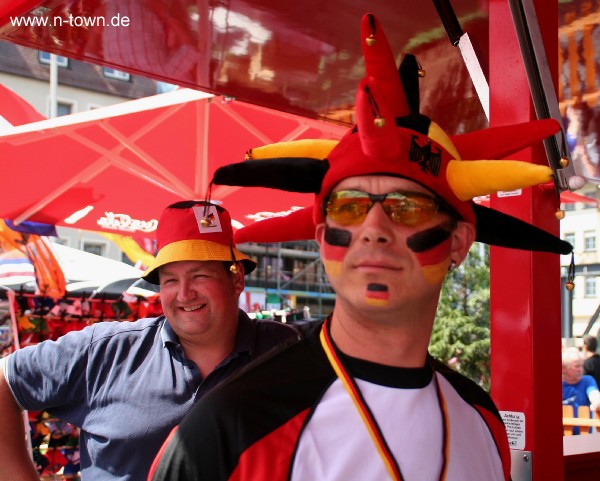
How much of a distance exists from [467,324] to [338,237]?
1633 centimetres

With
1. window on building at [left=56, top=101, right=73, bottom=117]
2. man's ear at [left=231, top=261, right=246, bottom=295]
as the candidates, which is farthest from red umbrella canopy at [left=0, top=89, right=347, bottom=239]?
window on building at [left=56, top=101, right=73, bottom=117]

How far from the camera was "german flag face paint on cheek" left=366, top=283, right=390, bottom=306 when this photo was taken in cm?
156

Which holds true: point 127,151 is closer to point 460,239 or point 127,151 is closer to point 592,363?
point 460,239

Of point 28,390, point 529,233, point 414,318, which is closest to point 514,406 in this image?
point 529,233

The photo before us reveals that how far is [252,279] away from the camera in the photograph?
47125 mm

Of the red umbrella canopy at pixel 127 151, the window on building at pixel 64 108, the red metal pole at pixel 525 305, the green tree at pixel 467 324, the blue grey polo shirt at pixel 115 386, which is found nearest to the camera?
the red metal pole at pixel 525 305

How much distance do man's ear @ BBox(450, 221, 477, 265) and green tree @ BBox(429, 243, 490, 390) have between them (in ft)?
46.1

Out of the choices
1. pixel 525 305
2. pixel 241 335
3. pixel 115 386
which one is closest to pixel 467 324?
pixel 241 335

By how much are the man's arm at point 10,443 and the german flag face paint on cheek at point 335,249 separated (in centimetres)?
183

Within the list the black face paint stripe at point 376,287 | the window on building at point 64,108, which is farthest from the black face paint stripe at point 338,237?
the window on building at point 64,108

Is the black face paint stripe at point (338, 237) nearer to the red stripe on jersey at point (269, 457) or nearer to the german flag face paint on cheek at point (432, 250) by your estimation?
the german flag face paint on cheek at point (432, 250)

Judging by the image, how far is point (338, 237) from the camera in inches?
64.5

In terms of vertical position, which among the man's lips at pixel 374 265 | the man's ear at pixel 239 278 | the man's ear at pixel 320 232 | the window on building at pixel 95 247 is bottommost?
the man's ear at pixel 239 278

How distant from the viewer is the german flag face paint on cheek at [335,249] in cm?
163
